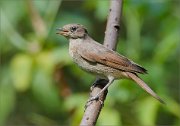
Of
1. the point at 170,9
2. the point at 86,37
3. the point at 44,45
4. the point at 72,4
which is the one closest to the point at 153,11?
the point at 170,9

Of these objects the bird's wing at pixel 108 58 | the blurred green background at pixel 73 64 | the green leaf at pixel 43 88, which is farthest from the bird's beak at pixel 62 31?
the green leaf at pixel 43 88

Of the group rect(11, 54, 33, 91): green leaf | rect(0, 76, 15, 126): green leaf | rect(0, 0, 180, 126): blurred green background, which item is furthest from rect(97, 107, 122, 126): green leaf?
rect(0, 76, 15, 126): green leaf

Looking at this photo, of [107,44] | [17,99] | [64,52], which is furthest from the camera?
[17,99]

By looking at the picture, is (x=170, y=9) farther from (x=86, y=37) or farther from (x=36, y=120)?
(x=36, y=120)

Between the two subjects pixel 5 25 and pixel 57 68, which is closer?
pixel 57 68

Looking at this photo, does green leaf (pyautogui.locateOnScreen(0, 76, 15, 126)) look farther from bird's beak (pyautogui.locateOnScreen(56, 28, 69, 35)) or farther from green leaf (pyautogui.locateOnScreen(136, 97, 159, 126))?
green leaf (pyautogui.locateOnScreen(136, 97, 159, 126))
